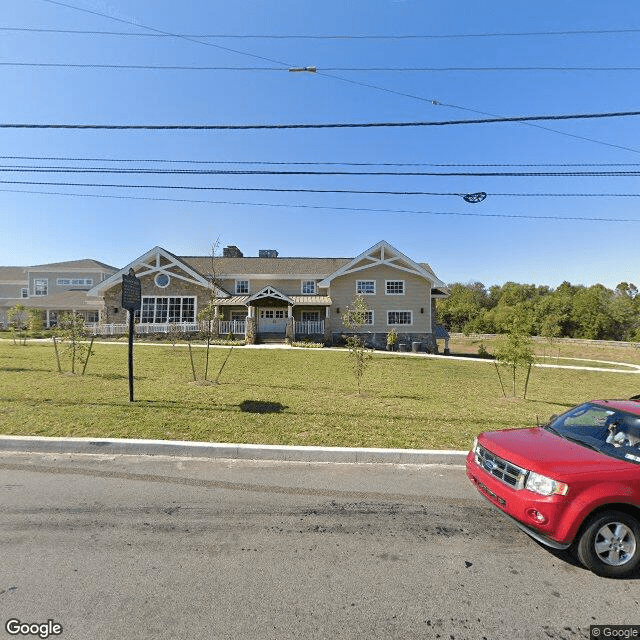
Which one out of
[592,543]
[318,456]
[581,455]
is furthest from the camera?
[318,456]

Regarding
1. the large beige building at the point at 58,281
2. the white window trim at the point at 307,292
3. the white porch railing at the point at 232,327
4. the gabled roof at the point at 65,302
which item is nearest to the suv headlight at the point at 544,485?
the white porch railing at the point at 232,327

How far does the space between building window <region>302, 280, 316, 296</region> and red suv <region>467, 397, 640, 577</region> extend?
24785mm

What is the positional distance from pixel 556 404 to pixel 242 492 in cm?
911

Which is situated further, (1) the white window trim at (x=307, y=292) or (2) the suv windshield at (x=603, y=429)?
(1) the white window trim at (x=307, y=292)

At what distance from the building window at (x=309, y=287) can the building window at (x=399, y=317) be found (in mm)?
6596

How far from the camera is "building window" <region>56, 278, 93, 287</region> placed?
39.8m

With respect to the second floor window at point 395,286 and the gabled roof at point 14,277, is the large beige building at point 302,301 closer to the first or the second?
the second floor window at point 395,286

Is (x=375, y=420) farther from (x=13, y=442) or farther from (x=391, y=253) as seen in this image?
(x=391, y=253)

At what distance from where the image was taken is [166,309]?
1030 inches

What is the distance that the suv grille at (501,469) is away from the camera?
350 cm

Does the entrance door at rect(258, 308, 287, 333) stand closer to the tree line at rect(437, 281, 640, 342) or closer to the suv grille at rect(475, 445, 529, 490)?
the suv grille at rect(475, 445, 529, 490)

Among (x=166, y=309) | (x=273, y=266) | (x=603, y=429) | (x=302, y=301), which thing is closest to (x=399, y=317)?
(x=302, y=301)

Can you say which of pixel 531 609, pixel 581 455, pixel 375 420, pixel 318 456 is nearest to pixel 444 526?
pixel 531 609

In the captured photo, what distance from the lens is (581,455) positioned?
11.7ft
